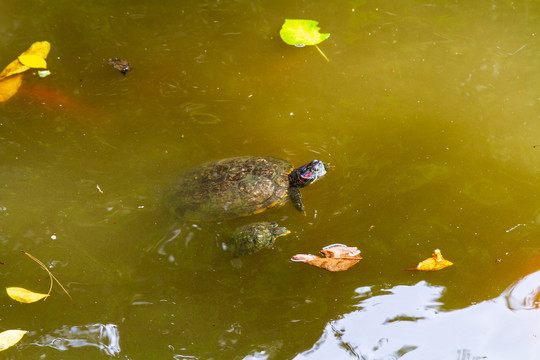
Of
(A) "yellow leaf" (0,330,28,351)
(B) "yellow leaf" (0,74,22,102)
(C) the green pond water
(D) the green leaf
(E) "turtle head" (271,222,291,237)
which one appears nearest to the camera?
(A) "yellow leaf" (0,330,28,351)

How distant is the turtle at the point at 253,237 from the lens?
2.63 meters

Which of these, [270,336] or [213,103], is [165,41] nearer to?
[213,103]

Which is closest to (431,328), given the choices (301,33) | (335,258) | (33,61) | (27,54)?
(335,258)

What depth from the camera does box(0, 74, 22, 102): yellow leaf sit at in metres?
3.42

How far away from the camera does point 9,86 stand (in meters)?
3.46

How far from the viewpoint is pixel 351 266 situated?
270 centimetres

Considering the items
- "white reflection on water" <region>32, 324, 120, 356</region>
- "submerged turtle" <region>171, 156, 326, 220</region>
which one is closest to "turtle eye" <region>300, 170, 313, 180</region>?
"submerged turtle" <region>171, 156, 326, 220</region>

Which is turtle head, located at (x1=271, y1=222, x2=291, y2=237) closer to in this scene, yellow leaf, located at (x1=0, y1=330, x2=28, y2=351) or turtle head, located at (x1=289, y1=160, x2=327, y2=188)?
turtle head, located at (x1=289, y1=160, x2=327, y2=188)

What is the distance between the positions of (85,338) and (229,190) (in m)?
1.26

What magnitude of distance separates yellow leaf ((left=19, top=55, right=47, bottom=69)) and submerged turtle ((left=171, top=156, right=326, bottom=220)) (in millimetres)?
1765

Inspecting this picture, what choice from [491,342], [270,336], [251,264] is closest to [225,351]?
[270,336]

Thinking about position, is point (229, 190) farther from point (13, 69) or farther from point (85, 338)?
point (13, 69)

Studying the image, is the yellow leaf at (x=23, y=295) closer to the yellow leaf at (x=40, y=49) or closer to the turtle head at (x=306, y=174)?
the turtle head at (x=306, y=174)

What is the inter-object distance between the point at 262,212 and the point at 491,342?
1653 mm
